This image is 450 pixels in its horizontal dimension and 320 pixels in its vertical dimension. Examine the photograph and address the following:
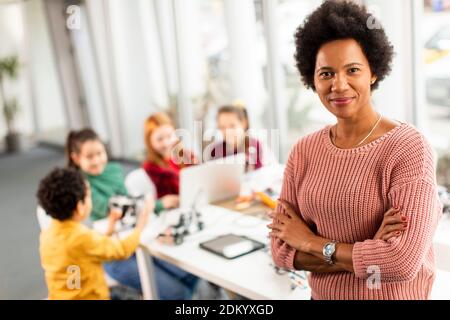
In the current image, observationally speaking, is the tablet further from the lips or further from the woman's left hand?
Answer: the lips

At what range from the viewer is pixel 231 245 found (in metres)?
1.88

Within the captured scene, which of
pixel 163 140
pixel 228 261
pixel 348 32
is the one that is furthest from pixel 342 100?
pixel 163 140

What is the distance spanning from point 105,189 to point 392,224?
1.83 metres

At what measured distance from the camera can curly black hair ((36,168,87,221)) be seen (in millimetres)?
1868

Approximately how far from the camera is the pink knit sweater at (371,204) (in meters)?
1.02

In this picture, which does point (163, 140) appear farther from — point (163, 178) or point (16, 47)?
point (16, 47)

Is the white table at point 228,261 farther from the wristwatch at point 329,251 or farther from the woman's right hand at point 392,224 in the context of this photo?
the woman's right hand at point 392,224

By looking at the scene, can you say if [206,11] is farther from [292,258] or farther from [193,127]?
[292,258]

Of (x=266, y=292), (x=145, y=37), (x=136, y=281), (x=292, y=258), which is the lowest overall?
(x=136, y=281)

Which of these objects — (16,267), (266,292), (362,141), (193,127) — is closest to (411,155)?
(362,141)

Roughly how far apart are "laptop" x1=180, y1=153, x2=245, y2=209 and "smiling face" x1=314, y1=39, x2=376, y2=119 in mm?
1271

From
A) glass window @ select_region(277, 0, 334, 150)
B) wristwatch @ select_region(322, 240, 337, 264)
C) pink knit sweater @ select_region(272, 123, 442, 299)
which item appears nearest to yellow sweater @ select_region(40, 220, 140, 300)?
pink knit sweater @ select_region(272, 123, 442, 299)

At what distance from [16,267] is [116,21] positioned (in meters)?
3.02

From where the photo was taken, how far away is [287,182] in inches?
49.4
